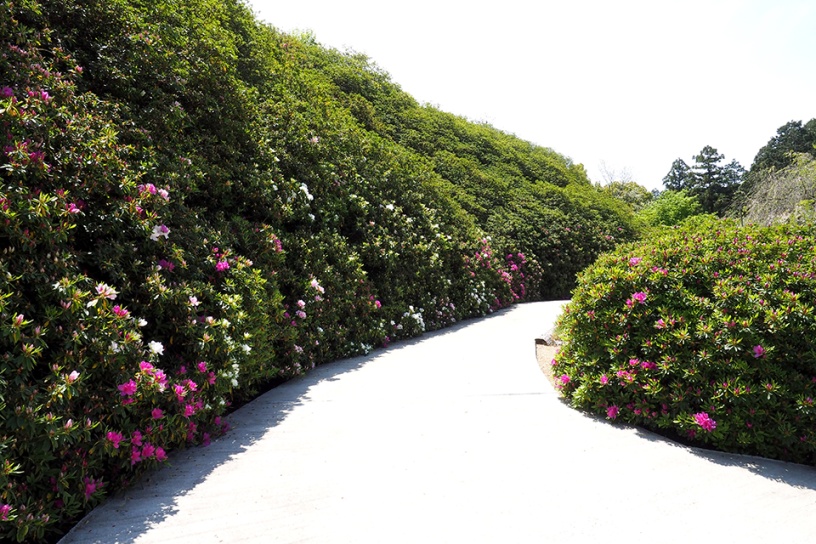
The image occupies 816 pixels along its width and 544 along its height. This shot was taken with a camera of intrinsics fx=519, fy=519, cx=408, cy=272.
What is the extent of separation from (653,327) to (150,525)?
3.57 metres

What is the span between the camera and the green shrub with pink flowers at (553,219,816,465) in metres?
3.49

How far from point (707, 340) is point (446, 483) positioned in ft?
7.09

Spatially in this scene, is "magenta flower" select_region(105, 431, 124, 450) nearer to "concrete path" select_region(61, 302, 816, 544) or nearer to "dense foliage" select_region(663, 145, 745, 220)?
"concrete path" select_region(61, 302, 816, 544)

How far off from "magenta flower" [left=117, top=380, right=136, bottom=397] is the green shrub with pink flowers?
10.7 ft

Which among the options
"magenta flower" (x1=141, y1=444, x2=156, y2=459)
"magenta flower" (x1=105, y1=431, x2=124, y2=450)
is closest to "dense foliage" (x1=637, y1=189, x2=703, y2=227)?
"magenta flower" (x1=141, y1=444, x2=156, y2=459)

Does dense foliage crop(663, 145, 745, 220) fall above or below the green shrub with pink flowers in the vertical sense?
above

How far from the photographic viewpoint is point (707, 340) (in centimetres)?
370

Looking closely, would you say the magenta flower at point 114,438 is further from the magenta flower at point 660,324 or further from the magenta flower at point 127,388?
the magenta flower at point 660,324

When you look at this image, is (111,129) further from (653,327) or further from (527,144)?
(527,144)

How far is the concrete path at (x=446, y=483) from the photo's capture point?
8.32ft

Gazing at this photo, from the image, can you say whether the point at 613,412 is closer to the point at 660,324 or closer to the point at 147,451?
the point at 660,324

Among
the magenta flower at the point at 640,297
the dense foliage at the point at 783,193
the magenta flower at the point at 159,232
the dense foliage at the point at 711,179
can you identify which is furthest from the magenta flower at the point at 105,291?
the dense foliage at the point at 711,179

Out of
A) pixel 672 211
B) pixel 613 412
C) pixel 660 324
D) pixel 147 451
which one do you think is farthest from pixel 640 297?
pixel 672 211

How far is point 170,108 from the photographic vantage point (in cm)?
473
